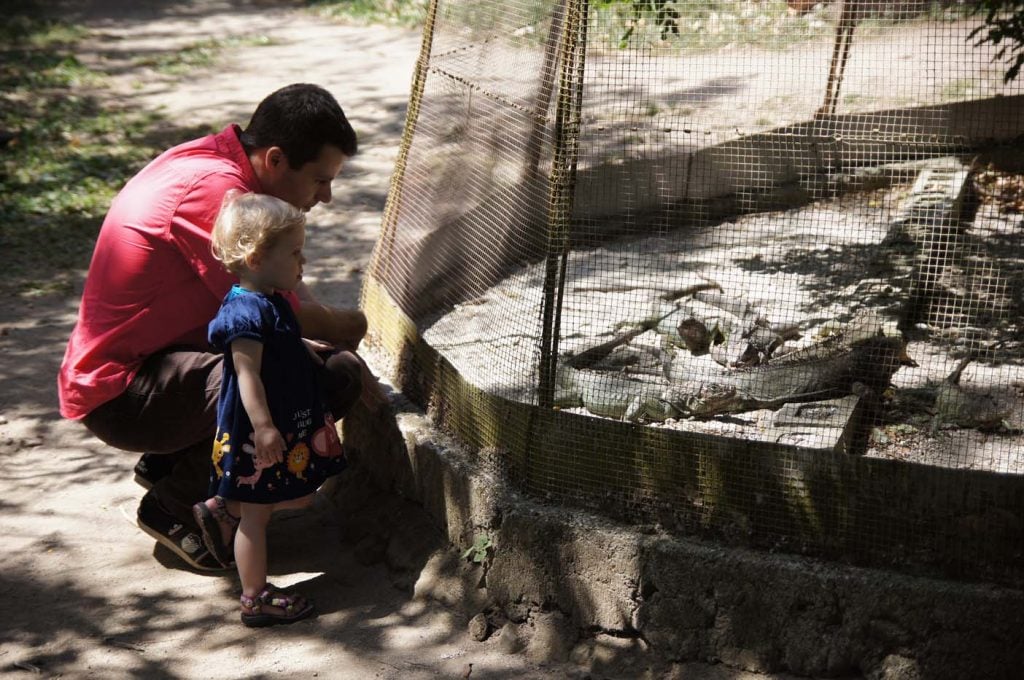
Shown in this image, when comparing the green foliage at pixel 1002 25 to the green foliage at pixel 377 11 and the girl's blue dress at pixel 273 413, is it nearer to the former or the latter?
the girl's blue dress at pixel 273 413

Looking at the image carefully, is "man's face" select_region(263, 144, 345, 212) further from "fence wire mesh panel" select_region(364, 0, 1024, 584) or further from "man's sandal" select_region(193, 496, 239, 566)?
"man's sandal" select_region(193, 496, 239, 566)

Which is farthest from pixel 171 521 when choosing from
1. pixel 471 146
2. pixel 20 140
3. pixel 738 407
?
pixel 20 140

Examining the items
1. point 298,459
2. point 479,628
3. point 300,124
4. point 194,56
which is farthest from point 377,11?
point 479,628

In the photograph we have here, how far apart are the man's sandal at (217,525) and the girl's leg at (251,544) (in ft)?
0.45

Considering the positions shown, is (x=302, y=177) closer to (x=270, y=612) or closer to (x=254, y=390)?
Result: (x=254, y=390)

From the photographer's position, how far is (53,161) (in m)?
7.85

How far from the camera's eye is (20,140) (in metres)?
8.23

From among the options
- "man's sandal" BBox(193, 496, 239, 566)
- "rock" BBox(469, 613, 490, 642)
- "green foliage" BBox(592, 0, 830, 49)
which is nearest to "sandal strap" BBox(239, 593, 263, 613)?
"man's sandal" BBox(193, 496, 239, 566)

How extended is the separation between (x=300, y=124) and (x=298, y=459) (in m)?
0.98

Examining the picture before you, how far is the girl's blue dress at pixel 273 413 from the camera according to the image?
120 inches

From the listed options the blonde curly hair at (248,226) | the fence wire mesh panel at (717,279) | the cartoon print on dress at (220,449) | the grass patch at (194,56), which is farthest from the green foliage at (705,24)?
the grass patch at (194,56)

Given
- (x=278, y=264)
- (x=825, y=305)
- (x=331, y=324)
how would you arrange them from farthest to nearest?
(x=825, y=305) < (x=331, y=324) < (x=278, y=264)

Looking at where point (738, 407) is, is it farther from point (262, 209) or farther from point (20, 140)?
point (20, 140)

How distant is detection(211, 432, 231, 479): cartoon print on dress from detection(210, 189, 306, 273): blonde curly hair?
1.52 ft
